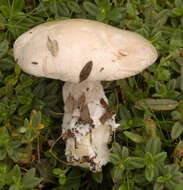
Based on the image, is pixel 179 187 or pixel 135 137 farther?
pixel 135 137

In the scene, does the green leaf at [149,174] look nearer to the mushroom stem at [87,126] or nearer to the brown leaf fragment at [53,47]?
the mushroom stem at [87,126]

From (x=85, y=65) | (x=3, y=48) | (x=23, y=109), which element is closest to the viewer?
(x=85, y=65)

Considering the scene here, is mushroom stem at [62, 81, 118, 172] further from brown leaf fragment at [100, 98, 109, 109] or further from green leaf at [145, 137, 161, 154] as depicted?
green leaf at [145, 137, 161, 154]

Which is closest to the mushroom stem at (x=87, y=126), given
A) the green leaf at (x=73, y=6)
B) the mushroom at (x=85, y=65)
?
the mushroom at (x=85, y=65)

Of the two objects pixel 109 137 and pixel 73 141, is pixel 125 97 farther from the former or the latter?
pixel 73 141

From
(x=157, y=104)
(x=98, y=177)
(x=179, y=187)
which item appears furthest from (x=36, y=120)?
(x=179, y=187)

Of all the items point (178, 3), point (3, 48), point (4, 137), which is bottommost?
point (4, 137)

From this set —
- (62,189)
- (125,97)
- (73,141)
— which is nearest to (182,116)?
(125,97)

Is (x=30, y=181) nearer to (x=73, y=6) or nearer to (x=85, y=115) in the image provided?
(x=85, y=115)
